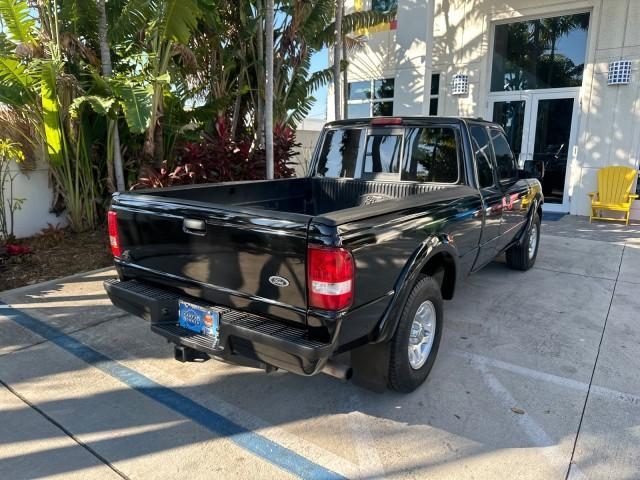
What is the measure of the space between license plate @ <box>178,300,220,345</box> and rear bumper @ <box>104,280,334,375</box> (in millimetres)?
34

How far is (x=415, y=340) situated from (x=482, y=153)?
213 centimetres

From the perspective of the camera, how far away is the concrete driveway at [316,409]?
258 cm

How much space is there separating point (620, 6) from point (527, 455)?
1040 cm

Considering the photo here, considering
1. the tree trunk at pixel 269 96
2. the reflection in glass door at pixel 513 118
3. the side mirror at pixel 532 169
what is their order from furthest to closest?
the reflection in glass door at pixel 513 118 → the tree trunk at pixel 269 96 → the side mirror at pixel 532 169

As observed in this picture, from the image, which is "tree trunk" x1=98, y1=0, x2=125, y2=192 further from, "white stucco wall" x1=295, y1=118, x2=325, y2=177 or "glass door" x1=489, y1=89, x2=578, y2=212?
"glass door" x1=489, y1=89, x2=578, y2=212

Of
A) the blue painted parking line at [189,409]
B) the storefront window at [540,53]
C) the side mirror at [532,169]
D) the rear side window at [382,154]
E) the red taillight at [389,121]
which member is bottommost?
the blue painted parking line at [189,409]

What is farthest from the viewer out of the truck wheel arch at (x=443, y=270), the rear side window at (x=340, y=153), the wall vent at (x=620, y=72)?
the wall vent at (x=620, y=72)

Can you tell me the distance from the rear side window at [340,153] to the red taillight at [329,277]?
249 centimetres

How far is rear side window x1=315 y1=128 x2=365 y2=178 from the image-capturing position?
4.70 meters

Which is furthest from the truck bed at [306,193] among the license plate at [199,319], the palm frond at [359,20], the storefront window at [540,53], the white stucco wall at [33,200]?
the storefront window at [540,53]

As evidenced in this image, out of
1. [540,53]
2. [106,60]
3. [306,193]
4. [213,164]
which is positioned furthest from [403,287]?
[540,53]

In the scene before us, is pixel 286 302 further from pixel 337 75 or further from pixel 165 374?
pixel 337 75

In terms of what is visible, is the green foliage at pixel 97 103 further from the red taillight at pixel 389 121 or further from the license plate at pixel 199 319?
the license plate at pixel 199 319

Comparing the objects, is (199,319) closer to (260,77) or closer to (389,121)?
(389,121)
